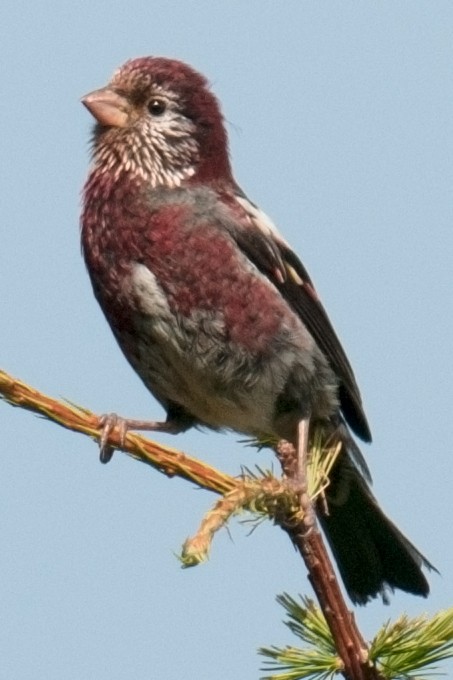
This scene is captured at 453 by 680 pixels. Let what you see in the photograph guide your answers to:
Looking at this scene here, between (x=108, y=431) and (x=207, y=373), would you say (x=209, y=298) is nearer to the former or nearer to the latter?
(x=207, y=373)

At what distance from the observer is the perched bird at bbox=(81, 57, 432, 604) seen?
4.39 meters

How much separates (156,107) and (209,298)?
1.00 m

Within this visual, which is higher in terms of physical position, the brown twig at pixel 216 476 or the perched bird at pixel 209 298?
the perched bird at pixel 209 298

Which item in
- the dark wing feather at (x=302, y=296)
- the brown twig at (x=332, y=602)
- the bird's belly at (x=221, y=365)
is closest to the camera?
the brown twig at (x=332, y=602)

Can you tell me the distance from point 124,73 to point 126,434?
2348 mm

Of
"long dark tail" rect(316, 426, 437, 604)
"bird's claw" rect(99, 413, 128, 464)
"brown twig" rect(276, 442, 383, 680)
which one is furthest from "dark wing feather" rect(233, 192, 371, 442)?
"brown twig" rect(276, 442, 383, 680)

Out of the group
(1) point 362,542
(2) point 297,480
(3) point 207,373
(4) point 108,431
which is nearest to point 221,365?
(3) point 207,373

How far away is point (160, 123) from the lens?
4.92 metres

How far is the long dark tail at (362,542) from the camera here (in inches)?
174

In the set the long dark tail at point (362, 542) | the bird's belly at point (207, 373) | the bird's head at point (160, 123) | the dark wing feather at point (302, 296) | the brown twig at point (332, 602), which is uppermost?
the bird's head at point (160, 123)

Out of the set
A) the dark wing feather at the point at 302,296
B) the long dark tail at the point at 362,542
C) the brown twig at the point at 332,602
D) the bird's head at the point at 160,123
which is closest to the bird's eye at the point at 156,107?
the bird's head at the point at 160,123

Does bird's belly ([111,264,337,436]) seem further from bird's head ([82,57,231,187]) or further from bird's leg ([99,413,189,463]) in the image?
bird's head ([82,57,231,187])

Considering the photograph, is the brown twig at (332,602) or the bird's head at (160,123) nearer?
the brown twig at (332,602)

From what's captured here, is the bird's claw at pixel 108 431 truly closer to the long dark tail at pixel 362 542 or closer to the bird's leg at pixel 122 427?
the bird's leg at pixel 122 427
